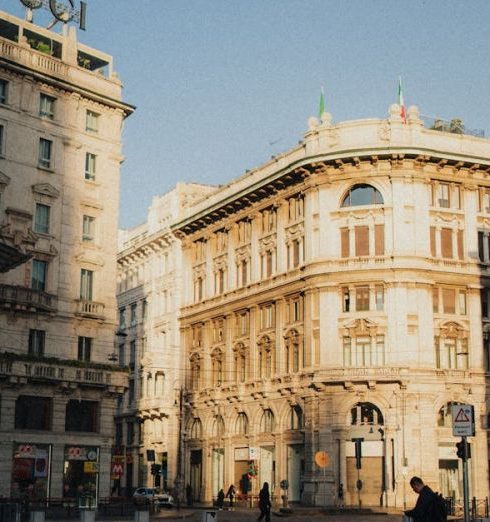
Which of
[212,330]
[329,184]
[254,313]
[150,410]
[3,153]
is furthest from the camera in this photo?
[150,410]

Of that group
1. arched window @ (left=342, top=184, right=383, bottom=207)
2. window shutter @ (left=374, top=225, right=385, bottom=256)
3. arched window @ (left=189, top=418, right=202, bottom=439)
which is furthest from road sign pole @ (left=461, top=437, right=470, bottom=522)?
arched window @ (left=189, top=418, right=202, bottom=439)

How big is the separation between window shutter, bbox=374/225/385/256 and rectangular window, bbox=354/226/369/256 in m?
0.58

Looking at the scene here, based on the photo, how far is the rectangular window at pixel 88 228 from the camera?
60.3 m

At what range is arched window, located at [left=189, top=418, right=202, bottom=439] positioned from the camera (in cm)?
8550

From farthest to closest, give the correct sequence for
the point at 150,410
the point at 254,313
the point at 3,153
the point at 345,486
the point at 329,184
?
the point at 150,410, the point at 254,313, the point at 329,184, the point at 345,486, the point at 3,153

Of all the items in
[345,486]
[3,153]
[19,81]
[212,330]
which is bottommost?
[345,486]

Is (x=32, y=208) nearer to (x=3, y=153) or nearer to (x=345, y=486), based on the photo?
(x=3, y=153)

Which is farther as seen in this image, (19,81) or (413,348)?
(413,348)

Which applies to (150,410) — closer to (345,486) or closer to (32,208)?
(345,486)

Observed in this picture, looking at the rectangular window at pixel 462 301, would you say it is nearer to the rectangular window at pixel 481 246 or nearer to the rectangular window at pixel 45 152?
the rectangular window at pixel 481 246

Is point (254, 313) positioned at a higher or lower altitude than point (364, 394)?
higher

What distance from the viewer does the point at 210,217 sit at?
85875 mm

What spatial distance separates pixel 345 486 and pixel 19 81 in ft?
113

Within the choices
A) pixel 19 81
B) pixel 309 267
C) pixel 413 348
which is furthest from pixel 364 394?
pixel 19 81
